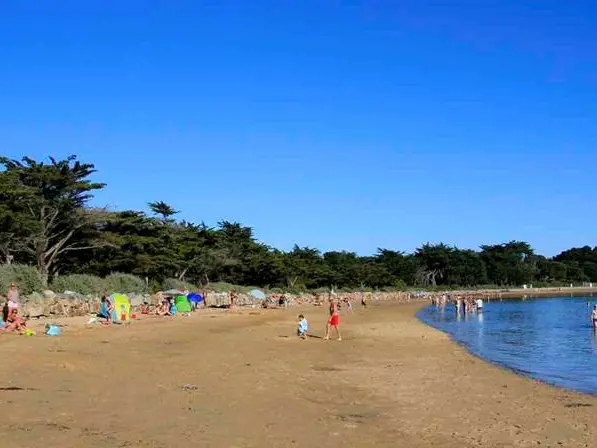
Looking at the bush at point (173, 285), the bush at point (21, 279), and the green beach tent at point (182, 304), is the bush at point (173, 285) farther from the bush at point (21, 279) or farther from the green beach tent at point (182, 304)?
the bush at point (21, 279)

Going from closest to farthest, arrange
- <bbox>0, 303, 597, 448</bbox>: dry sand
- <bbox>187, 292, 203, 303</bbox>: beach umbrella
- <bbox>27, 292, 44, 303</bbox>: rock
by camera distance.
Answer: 1. <bbox>0, 303, 597, 448</bbox>: dry sand
2. <bbox>27, 292, 44, 303</bbox>: rock
3. <bbox>187, 292, 203, 303</bbox>: beach umbrella

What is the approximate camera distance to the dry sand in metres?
7.80

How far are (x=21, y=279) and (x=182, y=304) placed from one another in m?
10.5

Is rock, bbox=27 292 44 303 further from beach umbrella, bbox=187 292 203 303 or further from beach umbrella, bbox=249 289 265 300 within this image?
beach umbrella, bbox=249 289 265 300

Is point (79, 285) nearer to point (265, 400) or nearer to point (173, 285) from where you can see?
point (173, 285)

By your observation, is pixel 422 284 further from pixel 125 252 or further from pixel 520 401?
pixel 520 401

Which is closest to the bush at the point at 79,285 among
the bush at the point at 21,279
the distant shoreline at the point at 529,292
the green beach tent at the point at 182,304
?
the bush at the point at 21,279

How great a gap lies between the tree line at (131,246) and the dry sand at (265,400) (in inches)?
774

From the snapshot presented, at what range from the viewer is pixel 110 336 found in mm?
20953

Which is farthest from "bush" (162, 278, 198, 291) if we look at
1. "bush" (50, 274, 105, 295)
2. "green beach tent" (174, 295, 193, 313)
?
"bush" (50, 274, 105, 295)

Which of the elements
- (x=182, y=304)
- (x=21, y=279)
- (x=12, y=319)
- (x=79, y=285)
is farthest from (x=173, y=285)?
(x=12, y=319)

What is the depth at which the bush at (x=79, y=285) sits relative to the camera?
3438 cm

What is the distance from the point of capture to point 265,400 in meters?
10.4

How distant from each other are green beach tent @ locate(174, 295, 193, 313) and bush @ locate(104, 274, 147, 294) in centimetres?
413
